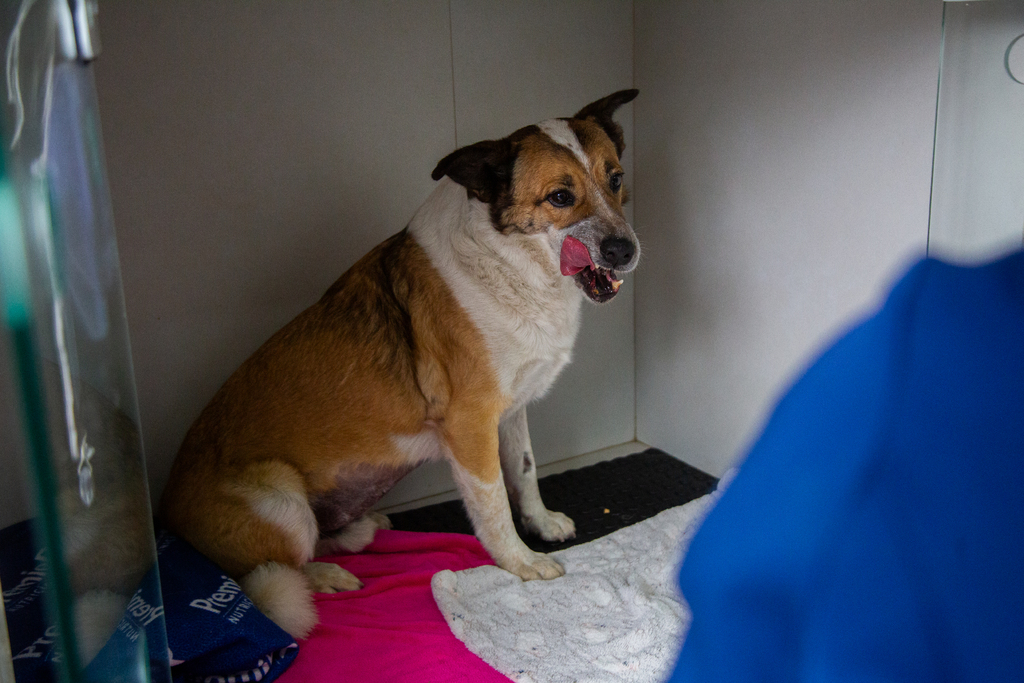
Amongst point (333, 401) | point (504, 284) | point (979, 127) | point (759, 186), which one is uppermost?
point (979, 127)

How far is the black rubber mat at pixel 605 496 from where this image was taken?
2160 millimetres

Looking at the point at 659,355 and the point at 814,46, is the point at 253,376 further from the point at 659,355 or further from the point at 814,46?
the point at 814,46

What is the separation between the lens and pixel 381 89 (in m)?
2.10

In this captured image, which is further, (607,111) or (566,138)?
(607,111)

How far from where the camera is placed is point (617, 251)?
5.39 feet

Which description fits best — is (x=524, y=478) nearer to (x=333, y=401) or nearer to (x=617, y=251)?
(x=333, y=401)

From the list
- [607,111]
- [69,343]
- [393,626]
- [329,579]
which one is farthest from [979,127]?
[329,579]

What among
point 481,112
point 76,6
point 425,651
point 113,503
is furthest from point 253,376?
point 76,6

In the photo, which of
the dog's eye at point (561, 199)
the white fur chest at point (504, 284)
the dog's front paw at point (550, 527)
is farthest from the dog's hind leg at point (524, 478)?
the dog's eye at point (561, 199)

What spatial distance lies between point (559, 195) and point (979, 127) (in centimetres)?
99

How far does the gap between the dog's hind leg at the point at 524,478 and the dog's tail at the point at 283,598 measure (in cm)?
66

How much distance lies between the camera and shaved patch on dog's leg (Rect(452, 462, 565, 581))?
1.78 m

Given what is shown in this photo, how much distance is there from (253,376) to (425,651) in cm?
77

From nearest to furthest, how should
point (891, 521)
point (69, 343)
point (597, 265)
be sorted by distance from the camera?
point (891, 521)
point (69, 343)
point (597, 265)
